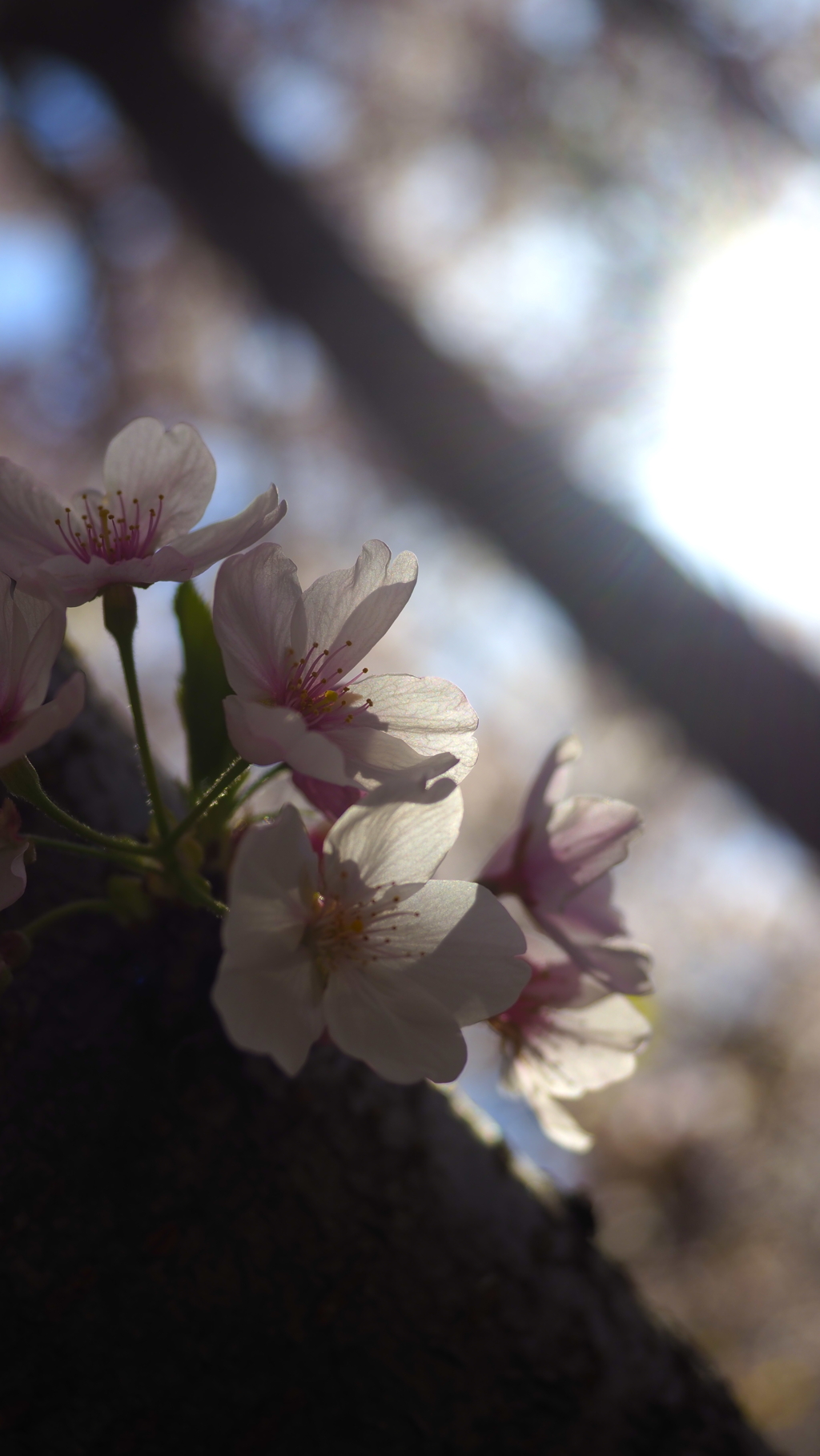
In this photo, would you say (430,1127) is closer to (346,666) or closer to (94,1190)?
(94,1190)

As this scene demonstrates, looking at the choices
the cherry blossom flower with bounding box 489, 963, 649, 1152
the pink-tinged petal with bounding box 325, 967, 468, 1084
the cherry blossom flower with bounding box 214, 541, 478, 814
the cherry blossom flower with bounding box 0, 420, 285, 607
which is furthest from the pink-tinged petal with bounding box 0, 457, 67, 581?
the cherry blossom flower with bounding box 489, 963, 649, 1152

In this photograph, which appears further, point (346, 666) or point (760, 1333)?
point (760, 1333)

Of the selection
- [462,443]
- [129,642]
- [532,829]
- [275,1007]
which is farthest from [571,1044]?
[462,443]

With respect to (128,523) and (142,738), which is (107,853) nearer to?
(142,738)

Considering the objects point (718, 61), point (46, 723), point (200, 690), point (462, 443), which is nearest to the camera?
point (46, 723)

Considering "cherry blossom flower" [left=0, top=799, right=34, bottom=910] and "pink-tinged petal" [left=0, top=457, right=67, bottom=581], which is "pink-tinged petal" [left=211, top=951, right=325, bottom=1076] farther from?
"pink-tinged petal" [left=0, top=457, right=67, bottom=581]

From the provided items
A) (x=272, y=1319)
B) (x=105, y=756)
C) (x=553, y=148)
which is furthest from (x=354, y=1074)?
(x=553, y=148)
